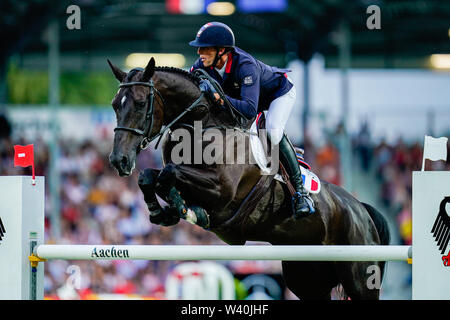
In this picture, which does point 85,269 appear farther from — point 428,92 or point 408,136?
point 428,92

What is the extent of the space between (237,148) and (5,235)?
1.67 meters

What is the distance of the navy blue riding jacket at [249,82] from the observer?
506 centimetres

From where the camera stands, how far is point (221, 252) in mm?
4535

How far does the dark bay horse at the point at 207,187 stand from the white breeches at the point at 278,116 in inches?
8.0

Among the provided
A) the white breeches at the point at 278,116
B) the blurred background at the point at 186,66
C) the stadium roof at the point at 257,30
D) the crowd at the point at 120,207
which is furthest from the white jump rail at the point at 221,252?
the stadium roof at the point at 257,30

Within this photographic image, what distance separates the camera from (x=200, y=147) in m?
5.13

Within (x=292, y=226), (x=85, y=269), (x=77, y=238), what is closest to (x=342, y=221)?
(x=292, y=226)

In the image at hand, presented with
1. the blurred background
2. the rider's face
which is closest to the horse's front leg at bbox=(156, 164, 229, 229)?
the rider's face

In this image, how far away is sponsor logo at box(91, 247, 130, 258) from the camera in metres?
4.61

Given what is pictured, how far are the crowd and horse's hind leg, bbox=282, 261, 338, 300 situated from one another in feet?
16.0

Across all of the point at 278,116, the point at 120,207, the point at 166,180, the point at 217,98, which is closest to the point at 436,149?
the point at 278,116

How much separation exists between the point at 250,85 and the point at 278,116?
0.44 m

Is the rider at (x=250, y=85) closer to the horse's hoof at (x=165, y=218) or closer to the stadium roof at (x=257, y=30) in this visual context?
the horse's hoof at (x=165, y=218)

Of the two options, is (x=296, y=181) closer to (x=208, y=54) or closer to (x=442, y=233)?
(x=208, y=54)
